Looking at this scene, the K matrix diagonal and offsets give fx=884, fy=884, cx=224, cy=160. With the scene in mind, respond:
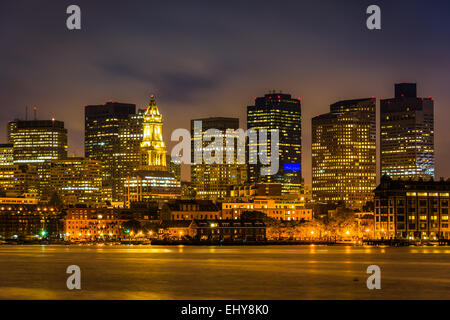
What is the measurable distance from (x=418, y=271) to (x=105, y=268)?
122ft

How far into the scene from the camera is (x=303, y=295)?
245 ft

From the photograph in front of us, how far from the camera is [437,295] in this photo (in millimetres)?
74750

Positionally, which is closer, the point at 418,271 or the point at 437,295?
the point at 437,295
